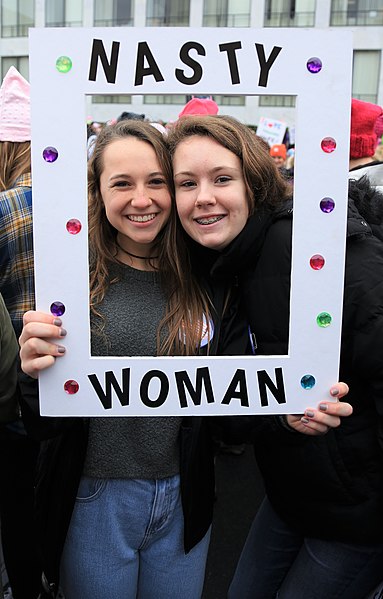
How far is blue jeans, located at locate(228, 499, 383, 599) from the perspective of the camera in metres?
1.28

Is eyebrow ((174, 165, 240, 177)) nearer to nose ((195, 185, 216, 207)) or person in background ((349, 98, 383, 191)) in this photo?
nose ((195, 185, 216, 207))

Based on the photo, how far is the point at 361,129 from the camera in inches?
90.1

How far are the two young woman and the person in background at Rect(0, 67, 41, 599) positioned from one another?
0.51 m

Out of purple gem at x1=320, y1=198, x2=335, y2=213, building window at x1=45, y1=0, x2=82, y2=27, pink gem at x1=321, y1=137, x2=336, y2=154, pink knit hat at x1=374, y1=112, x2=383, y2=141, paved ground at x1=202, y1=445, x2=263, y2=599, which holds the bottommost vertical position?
paved ground at x1=202, y1=445, x2=263, y2=599

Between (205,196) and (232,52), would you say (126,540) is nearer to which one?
(205,196)

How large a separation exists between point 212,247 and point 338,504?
0.62 metres

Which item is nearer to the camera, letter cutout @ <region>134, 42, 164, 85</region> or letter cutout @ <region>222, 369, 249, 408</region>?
letter cutout @ <region>134, 42, 164, 85</region>

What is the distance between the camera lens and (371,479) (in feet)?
3.94

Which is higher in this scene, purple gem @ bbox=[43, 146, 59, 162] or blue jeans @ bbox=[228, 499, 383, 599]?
purple gem @ bbox=[43, 146, 59, 162]

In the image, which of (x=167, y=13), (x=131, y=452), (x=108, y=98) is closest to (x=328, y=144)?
(x=108, y=98)

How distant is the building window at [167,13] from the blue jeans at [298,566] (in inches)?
670

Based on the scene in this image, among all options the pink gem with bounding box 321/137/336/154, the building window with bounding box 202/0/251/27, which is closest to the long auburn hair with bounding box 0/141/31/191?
the pink gem with bounding box 321/137/336/154

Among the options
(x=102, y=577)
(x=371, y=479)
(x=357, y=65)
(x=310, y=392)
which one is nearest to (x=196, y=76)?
(x=310, y=392)

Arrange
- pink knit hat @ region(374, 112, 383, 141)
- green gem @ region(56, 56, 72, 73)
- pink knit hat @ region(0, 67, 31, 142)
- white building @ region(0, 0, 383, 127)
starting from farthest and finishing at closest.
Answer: white building @ region(0, 0, 383, 127), pink knit hat @ region(374, 112, 383, 141), pink knit hat @ region(0, 67, 31, 142), green gem @ region(56, 56, 72, 73)
